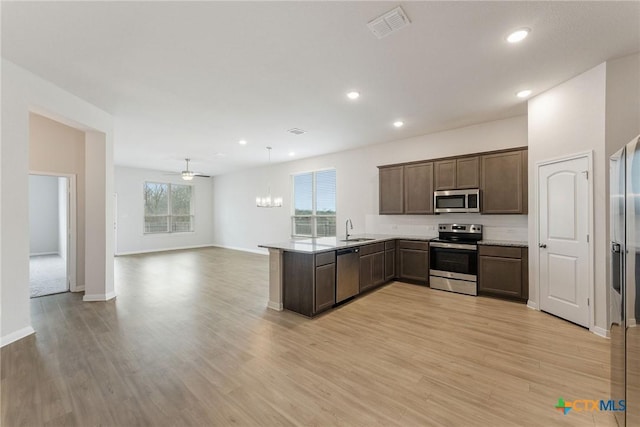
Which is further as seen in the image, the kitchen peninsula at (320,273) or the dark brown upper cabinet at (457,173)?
the dark brown upper cabinet at (457,173)

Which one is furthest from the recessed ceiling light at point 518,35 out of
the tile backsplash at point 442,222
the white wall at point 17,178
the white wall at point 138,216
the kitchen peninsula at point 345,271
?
the white wall at point 138,216

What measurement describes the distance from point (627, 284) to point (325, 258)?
9.33 ft

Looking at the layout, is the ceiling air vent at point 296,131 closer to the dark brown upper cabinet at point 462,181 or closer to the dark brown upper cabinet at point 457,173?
the dark brown upper cabinet at point 462,181

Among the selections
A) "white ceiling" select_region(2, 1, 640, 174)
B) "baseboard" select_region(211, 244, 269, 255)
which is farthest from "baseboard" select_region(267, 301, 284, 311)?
"baseboard" select_region(211, 244, 269, 255)

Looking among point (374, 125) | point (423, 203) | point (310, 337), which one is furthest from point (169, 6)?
point (423, 203)

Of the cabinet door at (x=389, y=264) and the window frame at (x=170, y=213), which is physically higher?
the window frame at (x=170, y=213)

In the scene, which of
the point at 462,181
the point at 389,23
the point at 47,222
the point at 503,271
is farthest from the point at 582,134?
the point at 47,222

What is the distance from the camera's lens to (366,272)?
4.73m

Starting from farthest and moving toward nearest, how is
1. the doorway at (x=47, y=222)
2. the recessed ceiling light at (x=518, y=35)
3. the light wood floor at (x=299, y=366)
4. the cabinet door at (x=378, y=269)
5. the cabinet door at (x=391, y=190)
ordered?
the doorway at (x=47, y=222) < the cabinet door at (x=391, y=190) < the cabinet door at (x=378, y=269) < the recessed ceiling light at (x=518, y=35) < the light wood floor at (x=299, y=366)

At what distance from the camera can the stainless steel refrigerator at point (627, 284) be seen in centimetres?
154

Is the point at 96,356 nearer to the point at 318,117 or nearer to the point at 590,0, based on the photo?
the point at 318,117

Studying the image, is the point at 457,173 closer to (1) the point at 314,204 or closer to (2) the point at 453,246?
(2) the point at 453,246

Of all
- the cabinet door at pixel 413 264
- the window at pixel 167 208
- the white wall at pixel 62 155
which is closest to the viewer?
the white wall at pixel 62 155

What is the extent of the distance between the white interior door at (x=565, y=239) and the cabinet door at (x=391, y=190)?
92.1 inches
